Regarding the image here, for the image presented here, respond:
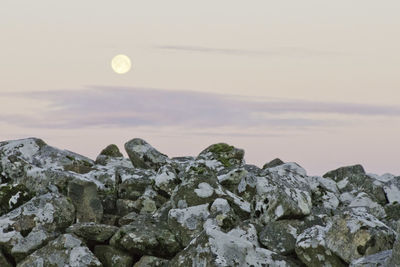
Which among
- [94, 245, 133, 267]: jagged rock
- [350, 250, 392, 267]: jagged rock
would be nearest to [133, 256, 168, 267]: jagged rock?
[94, 245, 133, 267]: jagged rock

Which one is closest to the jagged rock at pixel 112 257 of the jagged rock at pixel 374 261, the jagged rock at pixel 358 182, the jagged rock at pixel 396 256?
the jagged rock at pixel 374 261

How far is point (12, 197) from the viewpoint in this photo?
2181 centimetres

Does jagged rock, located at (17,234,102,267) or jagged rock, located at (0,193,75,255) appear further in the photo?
jagged rock, located at (0,193,75,255)

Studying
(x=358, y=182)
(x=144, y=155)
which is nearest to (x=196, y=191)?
(x=144, y=155)

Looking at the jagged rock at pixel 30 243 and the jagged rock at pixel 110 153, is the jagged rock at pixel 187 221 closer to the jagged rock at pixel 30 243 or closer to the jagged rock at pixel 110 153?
the jagged rock at pixel 30 243

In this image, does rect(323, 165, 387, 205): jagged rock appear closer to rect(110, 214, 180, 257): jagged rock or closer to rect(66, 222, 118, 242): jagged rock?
rect(110, 214, 180, 257): jagged rock

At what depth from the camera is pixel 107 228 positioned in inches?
745

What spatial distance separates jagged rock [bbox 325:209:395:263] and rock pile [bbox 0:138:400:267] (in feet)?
0.08

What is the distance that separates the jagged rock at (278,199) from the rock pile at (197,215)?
29 millimetres

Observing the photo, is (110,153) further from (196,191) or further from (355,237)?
(355,237)

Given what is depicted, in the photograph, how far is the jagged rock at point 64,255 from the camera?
18.0 metres

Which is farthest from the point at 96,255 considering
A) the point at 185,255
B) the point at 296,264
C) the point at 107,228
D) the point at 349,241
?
the point at 349,241

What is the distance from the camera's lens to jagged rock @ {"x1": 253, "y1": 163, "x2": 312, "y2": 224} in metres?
18.3

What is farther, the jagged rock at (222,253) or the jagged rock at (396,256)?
the jagged rock at (222,253)
